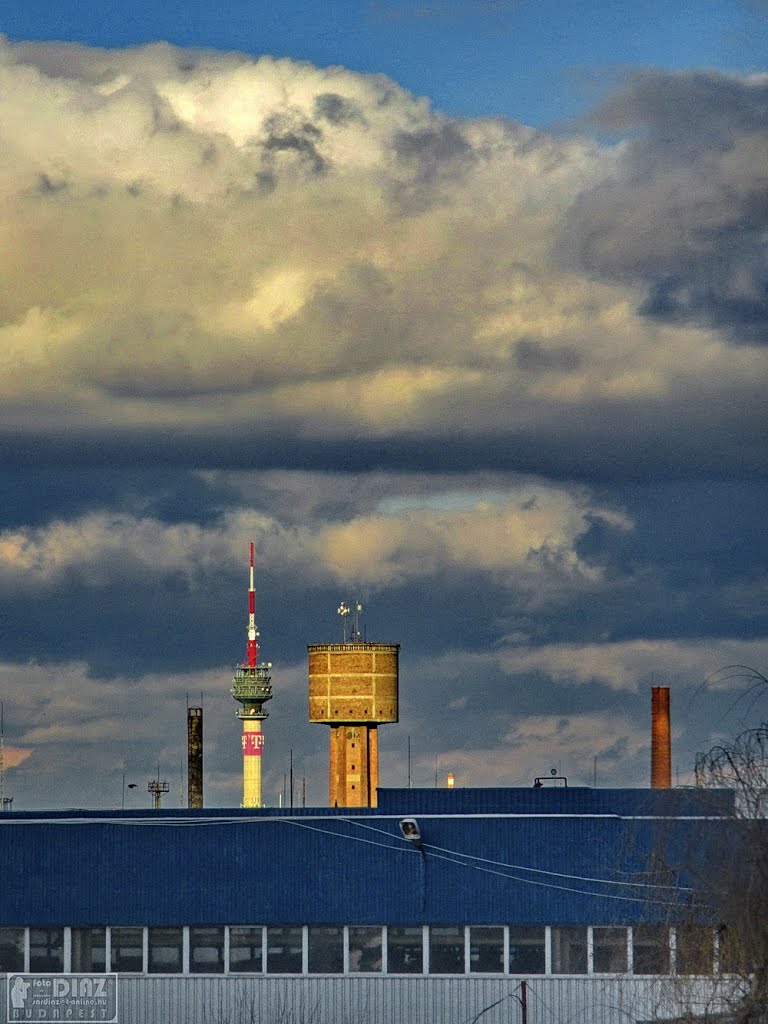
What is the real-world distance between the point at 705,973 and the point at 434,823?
12841 millimetres

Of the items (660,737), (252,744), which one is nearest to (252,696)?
(252,744)

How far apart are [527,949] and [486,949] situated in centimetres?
99

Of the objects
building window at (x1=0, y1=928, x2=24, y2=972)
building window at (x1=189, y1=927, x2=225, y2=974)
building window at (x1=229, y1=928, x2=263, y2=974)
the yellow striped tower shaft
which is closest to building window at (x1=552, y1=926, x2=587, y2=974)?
building window at (x1=229, y1=928, x2=263, y2=974)

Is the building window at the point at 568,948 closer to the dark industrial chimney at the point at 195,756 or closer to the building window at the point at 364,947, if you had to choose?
the building window at the point at 364,947

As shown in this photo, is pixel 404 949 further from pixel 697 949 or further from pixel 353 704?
pixel 353 704

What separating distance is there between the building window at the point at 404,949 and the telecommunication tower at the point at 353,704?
7593cm

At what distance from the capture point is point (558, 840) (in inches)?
1876

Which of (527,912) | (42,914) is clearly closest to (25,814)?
(42,914)

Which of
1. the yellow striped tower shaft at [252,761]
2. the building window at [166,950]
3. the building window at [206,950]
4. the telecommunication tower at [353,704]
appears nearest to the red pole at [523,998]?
the building window at [206,950]

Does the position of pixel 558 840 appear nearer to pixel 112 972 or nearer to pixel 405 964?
pixel 405 964

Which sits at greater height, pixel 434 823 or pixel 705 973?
pixel 434 823

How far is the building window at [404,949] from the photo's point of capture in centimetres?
4731

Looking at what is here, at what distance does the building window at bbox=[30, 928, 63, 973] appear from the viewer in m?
48.2

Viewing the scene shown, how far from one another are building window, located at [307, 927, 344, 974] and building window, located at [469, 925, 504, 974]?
3166 millimetres
